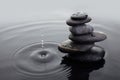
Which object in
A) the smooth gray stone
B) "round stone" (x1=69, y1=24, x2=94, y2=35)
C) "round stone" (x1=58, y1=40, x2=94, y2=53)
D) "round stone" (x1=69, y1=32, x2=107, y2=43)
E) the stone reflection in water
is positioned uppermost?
→ "round stone" (x1=69, y1=24, x2=94, y2=35)

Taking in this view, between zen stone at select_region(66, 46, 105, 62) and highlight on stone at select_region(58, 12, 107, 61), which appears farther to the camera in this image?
zen stone at select_region(66, 46, 105, 62)

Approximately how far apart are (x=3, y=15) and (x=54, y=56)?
681 cm

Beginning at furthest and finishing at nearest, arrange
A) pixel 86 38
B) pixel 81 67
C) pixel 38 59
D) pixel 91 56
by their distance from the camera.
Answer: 1. pixel 38 59
2. pixel 91 56
3. pixel 86 38
4. pixel 81 67

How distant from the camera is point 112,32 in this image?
12672 mm

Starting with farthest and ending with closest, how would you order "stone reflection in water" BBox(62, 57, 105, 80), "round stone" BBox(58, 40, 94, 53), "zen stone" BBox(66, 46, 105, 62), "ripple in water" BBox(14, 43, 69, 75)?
"zen stone" BBox(66, 46, 105, 62) < "round stone" BBox(58, 40, 94, 53) < "ripple in water" BBox(14, 43, 69, 75) < "stone reflection in water" BBox(62, 57, 105, 80)

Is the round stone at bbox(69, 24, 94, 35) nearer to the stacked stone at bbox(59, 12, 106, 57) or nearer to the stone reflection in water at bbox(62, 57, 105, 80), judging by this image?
the stacked stone at bbox(59, 12, 106, 57)

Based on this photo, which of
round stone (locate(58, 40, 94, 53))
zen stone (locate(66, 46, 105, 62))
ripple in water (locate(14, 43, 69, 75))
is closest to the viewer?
ripple in water (locate(14, 43, 69, 75))

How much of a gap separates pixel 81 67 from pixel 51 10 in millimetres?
7025

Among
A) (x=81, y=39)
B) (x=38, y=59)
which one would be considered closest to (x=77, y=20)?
(x=81, y=39)

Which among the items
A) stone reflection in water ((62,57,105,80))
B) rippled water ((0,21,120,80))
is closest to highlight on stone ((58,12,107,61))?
stone reflection in water ((62,57,105,80))

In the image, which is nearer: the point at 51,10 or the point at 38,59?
the point at 38,59

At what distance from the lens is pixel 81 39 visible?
33.5 ft

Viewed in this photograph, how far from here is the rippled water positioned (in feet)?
32.1

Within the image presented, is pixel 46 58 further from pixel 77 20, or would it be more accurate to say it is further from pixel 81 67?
pixel 77 20
